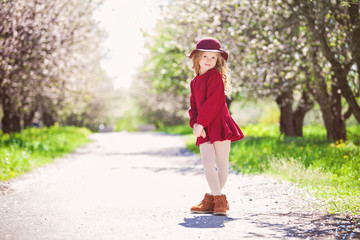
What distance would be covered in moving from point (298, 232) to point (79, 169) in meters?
6.82

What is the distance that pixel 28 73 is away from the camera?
12.3 meters

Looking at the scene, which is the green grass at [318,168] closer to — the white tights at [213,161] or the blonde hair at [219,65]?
the white tights at [213,161]

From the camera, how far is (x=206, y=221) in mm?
4875

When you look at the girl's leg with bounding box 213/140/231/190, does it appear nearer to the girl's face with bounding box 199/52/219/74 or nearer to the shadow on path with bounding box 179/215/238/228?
the shadow on path with bounding box 179/215/238/228

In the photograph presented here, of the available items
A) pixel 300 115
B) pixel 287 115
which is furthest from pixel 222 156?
pixel 300 115

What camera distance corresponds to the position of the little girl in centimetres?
518

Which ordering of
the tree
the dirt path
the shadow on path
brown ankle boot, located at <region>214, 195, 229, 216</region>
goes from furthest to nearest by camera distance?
the tree
brown ankle boot, located at <region>214, 195, 229, 216</region>
the shadow on path
the dirt path

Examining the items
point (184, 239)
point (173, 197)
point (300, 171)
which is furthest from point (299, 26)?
point (184, 239)

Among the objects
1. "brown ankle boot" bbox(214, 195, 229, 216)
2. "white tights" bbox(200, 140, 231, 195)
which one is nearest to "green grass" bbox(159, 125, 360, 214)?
"brown ankle boot" bbox(214, 195, 229, 216)

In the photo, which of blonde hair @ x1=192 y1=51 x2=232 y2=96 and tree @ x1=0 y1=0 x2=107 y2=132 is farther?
tree @ x1=0 y1=0 x2=107 y2=132

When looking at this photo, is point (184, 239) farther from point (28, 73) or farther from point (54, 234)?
point (28, 73)

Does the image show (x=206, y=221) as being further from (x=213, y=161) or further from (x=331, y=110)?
(x=331, y=110)

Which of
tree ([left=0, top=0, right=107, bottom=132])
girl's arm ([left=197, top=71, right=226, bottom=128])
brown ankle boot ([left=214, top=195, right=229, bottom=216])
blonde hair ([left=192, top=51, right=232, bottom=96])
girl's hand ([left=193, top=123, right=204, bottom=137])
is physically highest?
tree ([left=0, top=0, right=107, bottom=132])

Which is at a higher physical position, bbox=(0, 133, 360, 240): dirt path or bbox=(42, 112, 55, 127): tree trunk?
bbox=(42, 112, 55, 127): tree trunk
